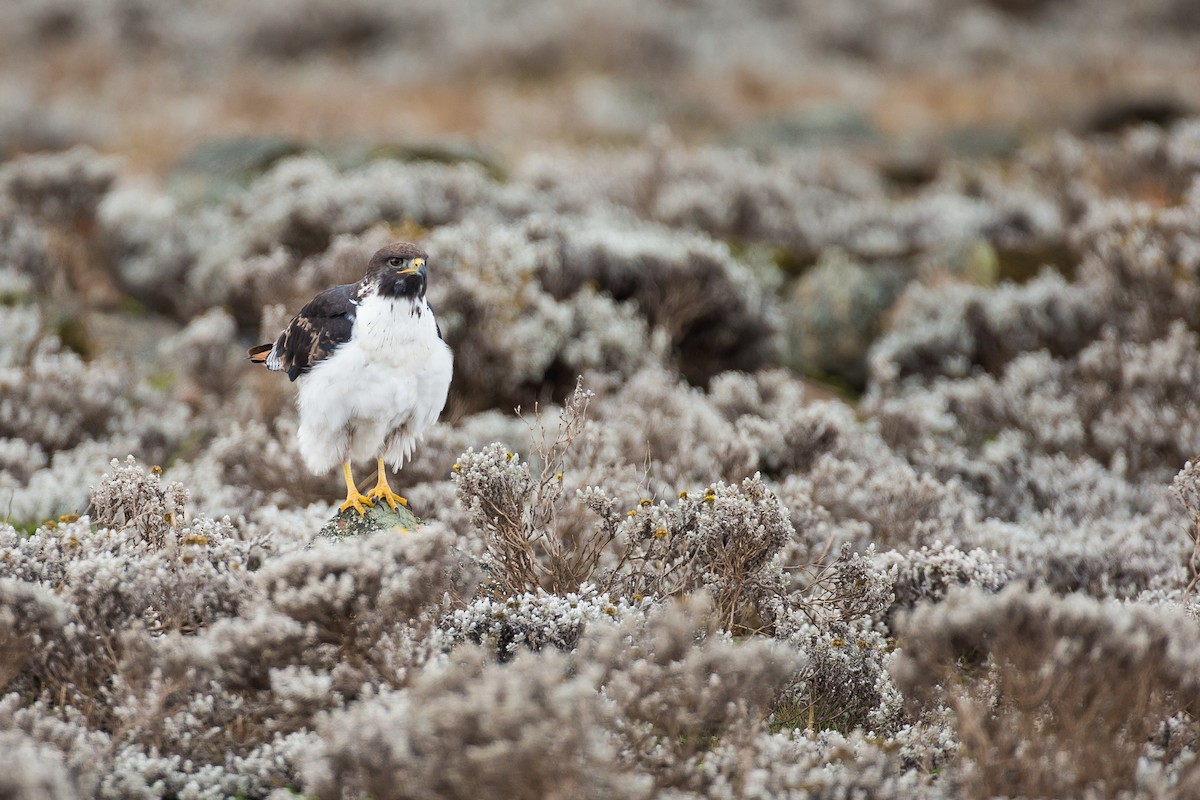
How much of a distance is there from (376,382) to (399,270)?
1.48 ft

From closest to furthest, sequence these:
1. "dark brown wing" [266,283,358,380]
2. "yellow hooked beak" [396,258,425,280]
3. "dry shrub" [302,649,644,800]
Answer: "dry shrub" [302,649,644,800] → "yellow hooked beak" [396,258,425,280] → "dark brown wing" [266,283,358,380]

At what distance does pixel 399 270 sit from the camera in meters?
4.15

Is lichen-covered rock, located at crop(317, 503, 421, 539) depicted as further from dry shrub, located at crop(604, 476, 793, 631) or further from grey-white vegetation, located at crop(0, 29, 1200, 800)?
dry shrub, located at crop(604, 476, 793, 631)

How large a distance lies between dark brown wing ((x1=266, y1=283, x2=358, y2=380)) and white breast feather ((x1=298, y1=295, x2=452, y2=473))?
4 cm

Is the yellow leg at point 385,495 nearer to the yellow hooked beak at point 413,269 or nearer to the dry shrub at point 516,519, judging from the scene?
the dry shrub at point 516,519

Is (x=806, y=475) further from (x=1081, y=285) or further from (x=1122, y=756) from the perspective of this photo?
(x=1081, y=285)

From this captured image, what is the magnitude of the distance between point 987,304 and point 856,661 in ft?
17.1

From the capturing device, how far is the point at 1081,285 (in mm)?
8703

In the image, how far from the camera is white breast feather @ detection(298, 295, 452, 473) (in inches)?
165

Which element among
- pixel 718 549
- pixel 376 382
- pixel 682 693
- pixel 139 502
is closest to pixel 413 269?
pixel 376 382

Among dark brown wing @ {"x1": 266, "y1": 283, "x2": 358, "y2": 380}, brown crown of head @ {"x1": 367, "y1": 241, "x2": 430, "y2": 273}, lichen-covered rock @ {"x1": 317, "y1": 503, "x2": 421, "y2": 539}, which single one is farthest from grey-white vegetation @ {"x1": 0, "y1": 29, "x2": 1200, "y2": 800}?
brown crown of head @ {"x1": 367, "y1": 241, "x2": 430, "y2": 273}

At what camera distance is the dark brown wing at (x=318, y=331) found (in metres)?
4.25

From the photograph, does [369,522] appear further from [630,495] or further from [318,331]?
[630,495]

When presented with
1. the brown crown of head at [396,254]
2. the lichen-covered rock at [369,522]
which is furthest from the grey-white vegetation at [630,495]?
the brown crown of head at [396,254]
